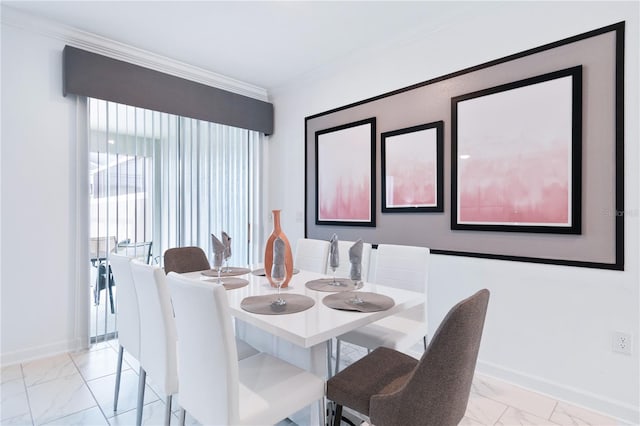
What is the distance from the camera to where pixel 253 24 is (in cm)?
262

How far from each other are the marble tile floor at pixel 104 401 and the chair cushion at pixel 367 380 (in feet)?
1.31

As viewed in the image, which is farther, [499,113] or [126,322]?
[499,113]

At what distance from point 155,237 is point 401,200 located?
2312 millimetres

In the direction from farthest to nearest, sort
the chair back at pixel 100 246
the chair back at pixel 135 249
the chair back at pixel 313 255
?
the chair back at pixel 135 249, the chair back at pixel 100 246, the chair back at pixel 313 255

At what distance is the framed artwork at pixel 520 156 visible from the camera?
6.54 ft

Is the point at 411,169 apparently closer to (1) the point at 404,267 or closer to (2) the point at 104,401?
(1) the point at 404,267

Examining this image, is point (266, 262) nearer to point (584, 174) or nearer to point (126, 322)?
point (126, 322)

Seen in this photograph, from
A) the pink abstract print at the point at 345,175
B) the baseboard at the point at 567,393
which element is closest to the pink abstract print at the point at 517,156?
the pink abstract print at the point at 345,175

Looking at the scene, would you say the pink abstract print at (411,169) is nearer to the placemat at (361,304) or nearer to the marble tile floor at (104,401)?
the placemat at (361,304)

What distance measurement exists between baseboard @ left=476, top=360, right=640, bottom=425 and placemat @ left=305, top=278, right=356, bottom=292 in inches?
48.9

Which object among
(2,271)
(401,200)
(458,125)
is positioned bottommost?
(2,271)

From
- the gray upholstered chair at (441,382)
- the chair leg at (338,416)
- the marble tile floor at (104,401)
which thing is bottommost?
the marble tile floor at (104,401)

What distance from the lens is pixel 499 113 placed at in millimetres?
2268

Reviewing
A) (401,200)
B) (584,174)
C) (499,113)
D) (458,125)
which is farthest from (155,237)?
(584,174)
